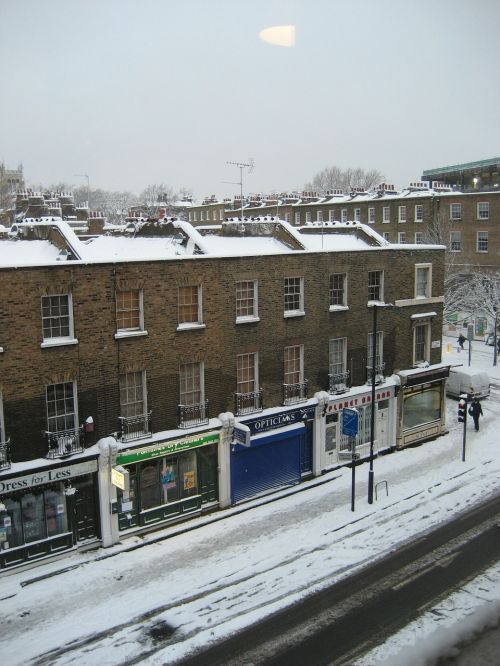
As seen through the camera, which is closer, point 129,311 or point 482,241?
Answer: point 129,311

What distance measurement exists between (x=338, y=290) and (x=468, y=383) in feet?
43.7

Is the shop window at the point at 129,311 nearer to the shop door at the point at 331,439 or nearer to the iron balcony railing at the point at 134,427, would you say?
the iron balcony railing at the point at 134,427

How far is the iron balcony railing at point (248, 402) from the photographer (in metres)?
23.7

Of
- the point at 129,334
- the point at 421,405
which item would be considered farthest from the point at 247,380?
the point at 421,405

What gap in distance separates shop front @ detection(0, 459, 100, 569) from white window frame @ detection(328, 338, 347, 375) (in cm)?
1109

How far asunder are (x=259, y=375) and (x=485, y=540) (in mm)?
9562

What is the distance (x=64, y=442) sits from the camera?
1958cm

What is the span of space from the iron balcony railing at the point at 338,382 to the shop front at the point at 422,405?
11.7 feet

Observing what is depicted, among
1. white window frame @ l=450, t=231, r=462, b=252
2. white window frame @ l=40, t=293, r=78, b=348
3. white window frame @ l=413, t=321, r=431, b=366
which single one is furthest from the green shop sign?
white window frame @ l=450, t=231, r=462, b=252

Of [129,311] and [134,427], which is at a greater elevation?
[129,311]

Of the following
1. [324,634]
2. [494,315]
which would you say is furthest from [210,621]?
[494,315]

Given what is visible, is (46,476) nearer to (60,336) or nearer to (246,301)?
(60,336)

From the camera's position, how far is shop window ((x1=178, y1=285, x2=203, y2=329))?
22234 mm

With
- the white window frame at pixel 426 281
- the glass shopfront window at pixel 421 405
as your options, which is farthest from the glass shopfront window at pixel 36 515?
the white window frame at pixel 426 281
